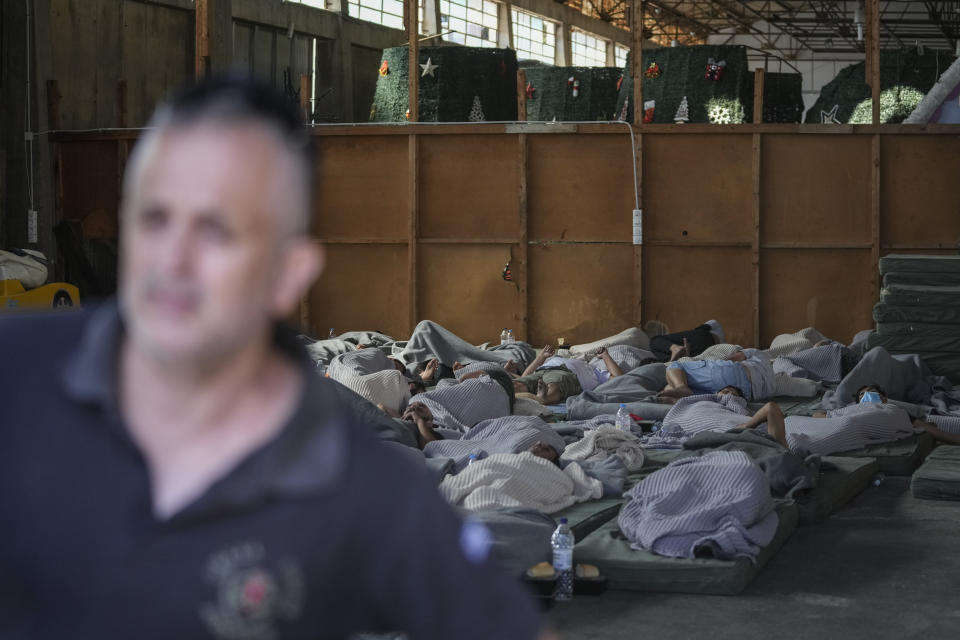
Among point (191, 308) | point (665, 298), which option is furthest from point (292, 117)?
point (665, 298)

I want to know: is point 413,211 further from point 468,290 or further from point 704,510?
point 704,510

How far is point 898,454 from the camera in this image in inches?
285

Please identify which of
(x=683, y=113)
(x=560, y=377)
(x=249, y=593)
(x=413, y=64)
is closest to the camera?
(x=249, y=593)

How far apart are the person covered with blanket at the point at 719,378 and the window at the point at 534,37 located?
49.2ft

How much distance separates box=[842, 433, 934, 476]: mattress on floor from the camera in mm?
7152

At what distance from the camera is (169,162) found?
841 mm

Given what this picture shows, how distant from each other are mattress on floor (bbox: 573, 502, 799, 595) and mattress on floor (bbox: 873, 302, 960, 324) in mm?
5941

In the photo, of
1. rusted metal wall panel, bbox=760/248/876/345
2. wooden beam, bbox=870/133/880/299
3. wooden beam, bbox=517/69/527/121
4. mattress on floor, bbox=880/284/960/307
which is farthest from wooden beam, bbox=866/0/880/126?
wooden beam, bbox=517/69/527/121

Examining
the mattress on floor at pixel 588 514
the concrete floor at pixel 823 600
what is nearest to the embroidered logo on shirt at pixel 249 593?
the concrete floor at pixel 823 600

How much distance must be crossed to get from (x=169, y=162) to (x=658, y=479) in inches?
185

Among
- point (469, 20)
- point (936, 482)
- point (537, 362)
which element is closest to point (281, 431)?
point (936, 482)

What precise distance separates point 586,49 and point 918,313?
1786cm

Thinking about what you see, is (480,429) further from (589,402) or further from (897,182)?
(897,182)

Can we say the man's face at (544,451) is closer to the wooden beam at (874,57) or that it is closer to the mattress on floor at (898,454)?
the mattress on floor at (898,454)
